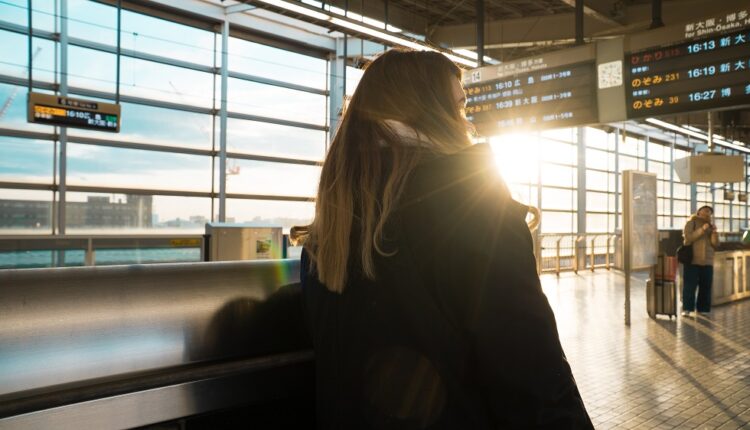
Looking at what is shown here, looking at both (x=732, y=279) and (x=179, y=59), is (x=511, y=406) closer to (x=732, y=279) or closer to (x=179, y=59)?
(x=732, y=279)

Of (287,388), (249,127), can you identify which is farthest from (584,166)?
(287,388)

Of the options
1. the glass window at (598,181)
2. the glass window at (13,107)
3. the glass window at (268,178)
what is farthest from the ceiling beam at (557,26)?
the glass window at (598,181)

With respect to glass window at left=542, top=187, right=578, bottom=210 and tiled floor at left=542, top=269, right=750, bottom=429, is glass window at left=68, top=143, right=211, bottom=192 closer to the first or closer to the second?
tiled floor at left=542, top=269, right=750, bottom=429

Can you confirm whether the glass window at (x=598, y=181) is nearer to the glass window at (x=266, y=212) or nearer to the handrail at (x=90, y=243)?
the glass window at (x=266, y=212)

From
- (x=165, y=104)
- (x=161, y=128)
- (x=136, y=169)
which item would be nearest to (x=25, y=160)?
(x=136, y=169)

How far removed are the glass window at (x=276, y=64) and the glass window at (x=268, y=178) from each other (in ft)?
7.03

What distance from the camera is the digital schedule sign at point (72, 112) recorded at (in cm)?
950

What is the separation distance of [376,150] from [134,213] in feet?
40.2

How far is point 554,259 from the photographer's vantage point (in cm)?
1716

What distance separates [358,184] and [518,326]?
0.39 m

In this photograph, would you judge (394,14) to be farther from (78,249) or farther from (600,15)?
(78,249)

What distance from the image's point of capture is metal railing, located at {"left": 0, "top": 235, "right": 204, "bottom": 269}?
8.14 metres

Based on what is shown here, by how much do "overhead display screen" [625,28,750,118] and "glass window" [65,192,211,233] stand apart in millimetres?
9789

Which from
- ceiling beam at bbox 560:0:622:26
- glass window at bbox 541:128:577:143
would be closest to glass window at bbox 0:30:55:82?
ceiling beam at bbox 560:0:622:26
